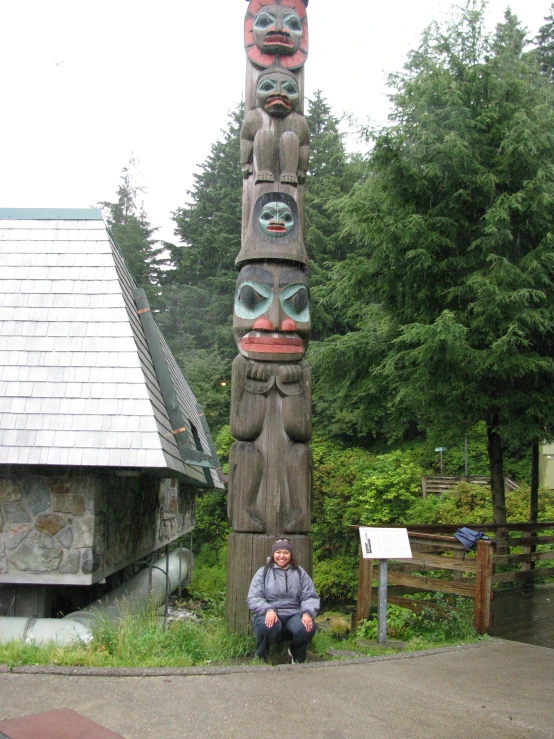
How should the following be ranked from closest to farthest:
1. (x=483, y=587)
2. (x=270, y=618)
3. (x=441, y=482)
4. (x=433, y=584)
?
(x=270, y=618) < (x=483, y=587) < (x=433, y=584) < (x=441, y=482)

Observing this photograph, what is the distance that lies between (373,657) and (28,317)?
5.01 meters

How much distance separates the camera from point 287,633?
18.7ft

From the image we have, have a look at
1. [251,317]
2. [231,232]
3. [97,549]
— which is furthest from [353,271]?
[231,232]

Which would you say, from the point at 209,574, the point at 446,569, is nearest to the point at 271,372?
the point at 446,569

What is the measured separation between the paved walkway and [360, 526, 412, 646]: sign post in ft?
3.75

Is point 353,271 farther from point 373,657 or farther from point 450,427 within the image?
point 373,657

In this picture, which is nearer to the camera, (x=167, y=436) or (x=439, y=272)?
(x=167, y=436)

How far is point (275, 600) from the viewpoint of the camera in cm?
570

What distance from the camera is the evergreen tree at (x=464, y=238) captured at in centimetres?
1023

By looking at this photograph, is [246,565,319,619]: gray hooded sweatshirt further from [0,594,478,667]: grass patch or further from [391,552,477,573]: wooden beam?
[391,552,477,573]: wooden beam

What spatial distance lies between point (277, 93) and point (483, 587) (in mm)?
5994

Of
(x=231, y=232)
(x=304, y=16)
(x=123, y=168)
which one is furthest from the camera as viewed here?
(x=123, y=168)

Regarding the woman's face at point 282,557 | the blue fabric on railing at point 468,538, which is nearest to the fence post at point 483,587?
the blue fabric on railing at point 468,538

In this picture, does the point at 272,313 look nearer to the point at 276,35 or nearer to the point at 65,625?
the point at 276,35
